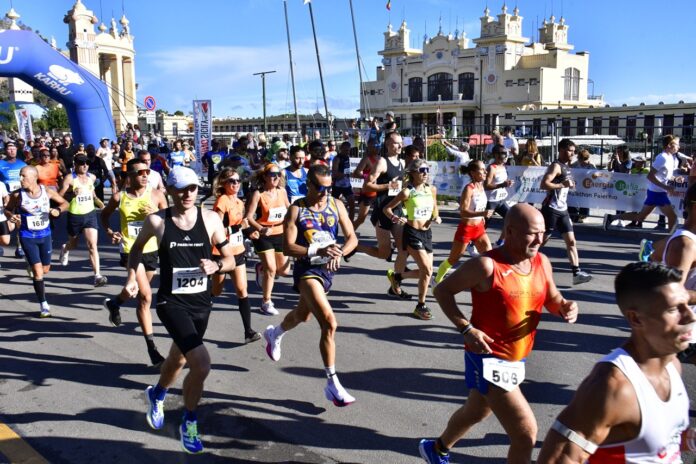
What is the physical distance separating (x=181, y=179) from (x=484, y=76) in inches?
2346

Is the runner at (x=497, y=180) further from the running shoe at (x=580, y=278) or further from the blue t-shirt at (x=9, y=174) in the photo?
the blue t-shirt at (x=9, y=174)

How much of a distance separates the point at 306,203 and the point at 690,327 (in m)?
3.54

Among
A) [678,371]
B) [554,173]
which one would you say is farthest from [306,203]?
[554,173]

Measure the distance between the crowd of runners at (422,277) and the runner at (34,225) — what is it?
2 cm

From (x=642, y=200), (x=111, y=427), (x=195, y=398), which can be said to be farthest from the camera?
(x=642, y=200)

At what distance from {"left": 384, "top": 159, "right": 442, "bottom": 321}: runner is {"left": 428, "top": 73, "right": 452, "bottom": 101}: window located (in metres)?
58.7

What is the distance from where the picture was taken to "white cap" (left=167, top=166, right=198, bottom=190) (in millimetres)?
4367

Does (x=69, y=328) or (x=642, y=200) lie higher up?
(x=642, y=200)

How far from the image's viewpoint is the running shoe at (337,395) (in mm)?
4781

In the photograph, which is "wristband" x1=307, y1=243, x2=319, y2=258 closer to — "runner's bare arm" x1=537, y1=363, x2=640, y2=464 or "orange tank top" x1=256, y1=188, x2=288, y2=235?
"orange tank top" x1=256, y1=188, x2=288, y2=235

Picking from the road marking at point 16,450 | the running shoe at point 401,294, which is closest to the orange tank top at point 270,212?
the running shoe at point 401,294

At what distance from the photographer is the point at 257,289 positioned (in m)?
8.56

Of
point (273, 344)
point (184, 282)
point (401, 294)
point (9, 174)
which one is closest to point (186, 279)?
point (184, 282)

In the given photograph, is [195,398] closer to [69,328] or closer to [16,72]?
[69,328]
